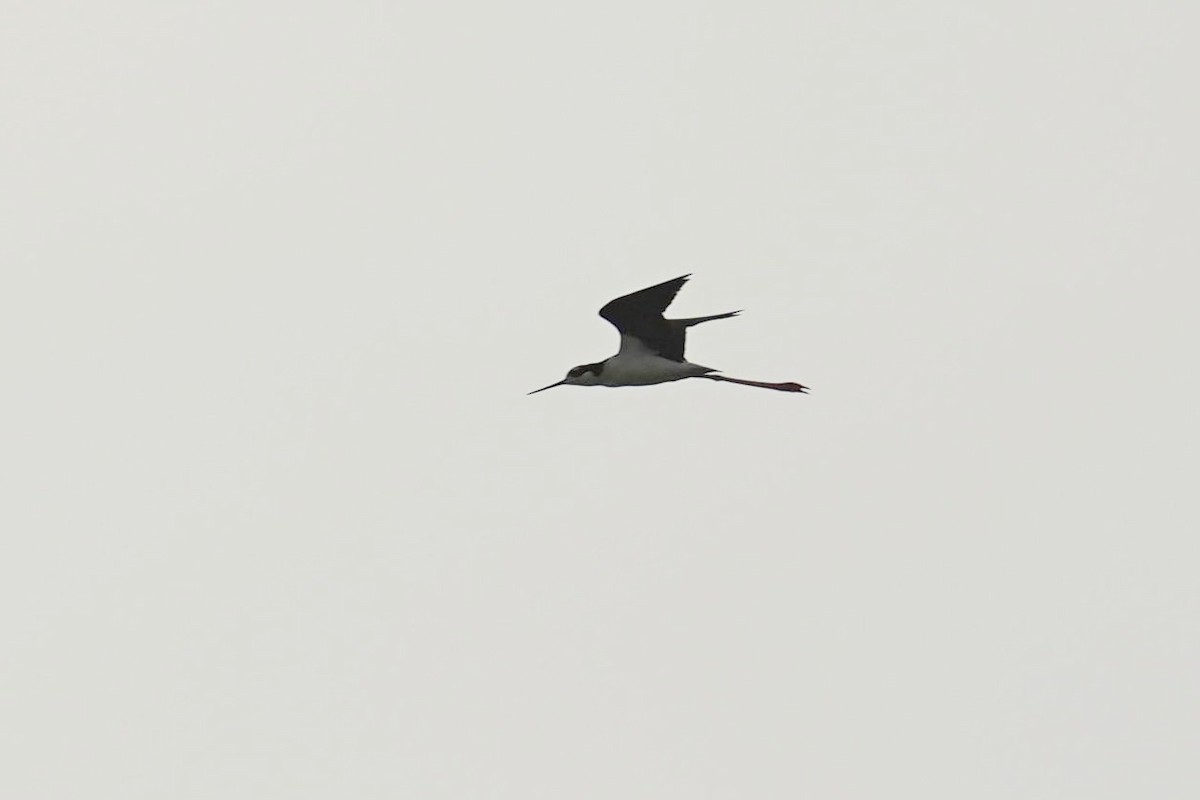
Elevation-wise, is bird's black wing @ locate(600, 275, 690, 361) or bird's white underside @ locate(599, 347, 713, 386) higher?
bird's black wing @ locate(600, 275, 690, 361)

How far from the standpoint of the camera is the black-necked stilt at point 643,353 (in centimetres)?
3153

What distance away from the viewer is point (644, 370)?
106 ft

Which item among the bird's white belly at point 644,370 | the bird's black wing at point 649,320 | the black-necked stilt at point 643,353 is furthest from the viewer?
the bird's white belly at point 644,370

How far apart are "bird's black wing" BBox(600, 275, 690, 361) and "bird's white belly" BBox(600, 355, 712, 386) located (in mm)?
96

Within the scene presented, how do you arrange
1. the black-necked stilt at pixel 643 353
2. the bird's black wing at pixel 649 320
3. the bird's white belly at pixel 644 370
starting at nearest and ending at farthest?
the bird's black wing at pixel 649 320 < the black-necked stilt at pixel 643 353 < the bird's white belly at pixel 644 370

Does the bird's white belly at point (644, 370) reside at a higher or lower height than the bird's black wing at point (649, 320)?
lower

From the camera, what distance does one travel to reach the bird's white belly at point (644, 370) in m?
32.2

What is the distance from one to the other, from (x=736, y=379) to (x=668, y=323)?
1557mm

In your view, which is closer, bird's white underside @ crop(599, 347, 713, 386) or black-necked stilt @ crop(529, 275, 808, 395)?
black-necked stilt @ crop(529, 275, 808, 395)

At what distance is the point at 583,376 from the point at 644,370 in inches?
27.9

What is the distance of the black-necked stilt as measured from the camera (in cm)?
3153

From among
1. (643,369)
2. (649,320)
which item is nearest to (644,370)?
(643,369)

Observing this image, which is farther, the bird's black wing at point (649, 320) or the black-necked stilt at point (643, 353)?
the black-necked stilt at point (643, 353)

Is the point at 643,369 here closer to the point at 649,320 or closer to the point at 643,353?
the point at 643,353
